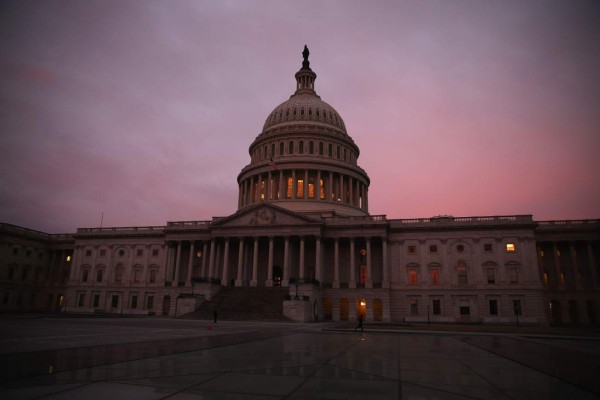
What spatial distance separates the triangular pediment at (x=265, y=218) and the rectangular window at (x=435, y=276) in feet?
67.1

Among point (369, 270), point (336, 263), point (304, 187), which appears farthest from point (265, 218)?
point (369, 270)

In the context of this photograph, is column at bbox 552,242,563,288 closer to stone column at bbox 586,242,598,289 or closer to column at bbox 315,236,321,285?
stone column at bbox 586,242,598,289

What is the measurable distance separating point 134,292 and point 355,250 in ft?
140

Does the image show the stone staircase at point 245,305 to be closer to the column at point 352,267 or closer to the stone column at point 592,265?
the column at point 352,267

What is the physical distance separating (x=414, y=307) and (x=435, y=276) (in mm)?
6129

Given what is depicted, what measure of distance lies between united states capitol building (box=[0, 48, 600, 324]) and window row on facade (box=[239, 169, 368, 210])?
0.33 metres

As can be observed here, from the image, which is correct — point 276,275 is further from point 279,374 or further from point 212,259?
point 279,374

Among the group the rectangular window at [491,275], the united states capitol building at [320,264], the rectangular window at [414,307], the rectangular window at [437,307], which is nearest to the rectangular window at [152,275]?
the united states capitol building at [320,264]

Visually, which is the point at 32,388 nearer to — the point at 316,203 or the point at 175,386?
the point at 175,386

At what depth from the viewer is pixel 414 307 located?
222 ft

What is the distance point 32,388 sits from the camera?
29.5ft

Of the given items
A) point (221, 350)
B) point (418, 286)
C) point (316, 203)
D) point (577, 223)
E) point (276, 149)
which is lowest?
point (221, 350)

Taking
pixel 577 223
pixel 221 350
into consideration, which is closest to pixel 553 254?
pixel 577 223

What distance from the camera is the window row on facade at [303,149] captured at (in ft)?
309
